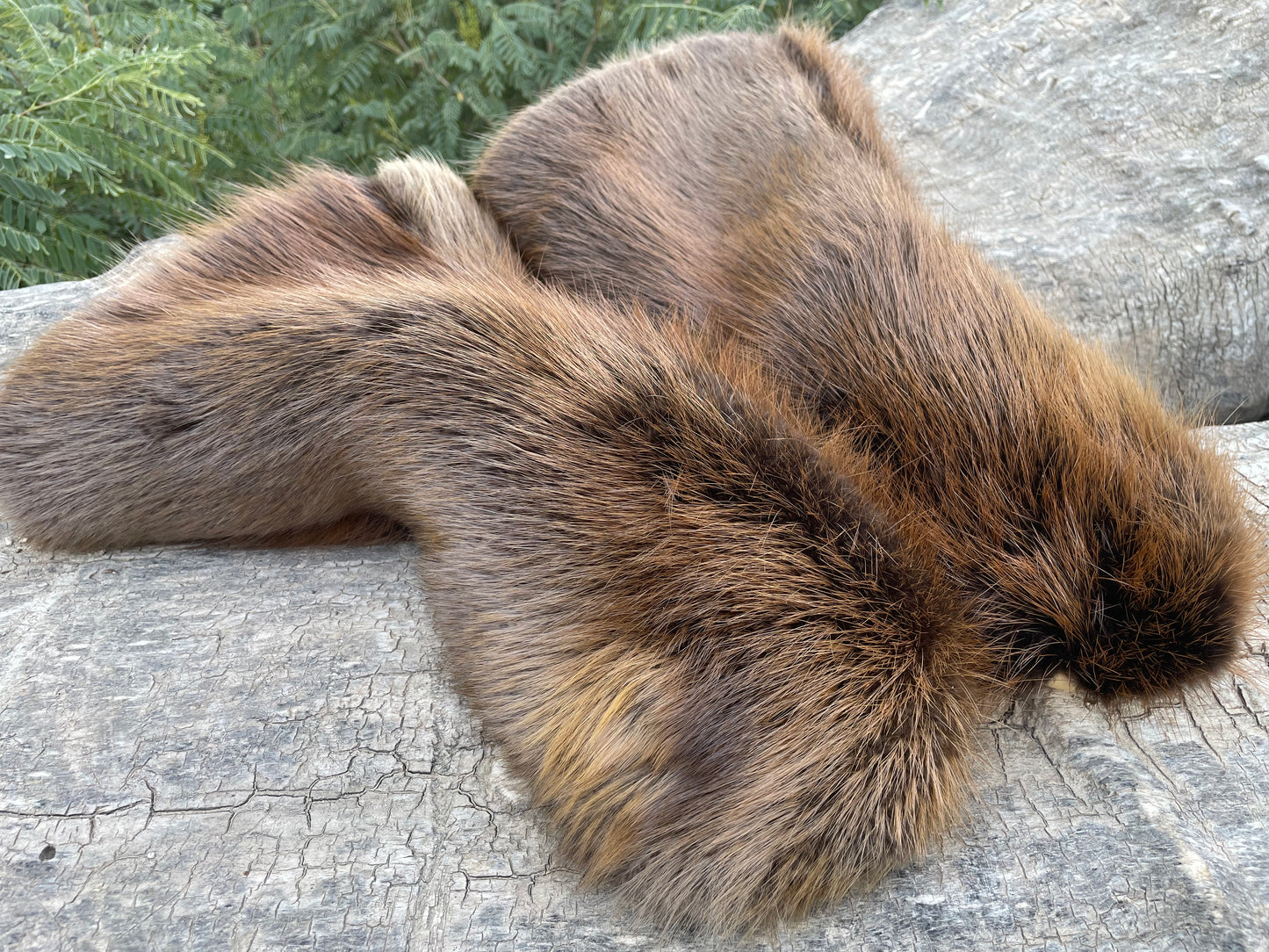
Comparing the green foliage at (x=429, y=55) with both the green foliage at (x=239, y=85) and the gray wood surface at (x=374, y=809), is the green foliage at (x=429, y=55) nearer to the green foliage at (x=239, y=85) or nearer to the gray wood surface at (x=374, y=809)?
the green foliage at (x=239, y=85)

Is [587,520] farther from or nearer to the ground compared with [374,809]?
farther from the ground

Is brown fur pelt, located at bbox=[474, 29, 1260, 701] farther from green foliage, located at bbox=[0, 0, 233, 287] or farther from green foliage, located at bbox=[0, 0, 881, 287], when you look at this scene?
green foliage, located at bbox=[0, 0, 233, 287]

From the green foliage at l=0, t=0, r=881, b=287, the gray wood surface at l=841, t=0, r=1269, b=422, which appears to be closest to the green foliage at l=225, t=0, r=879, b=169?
the green foliage at l=0, t=0, r=881, b=287

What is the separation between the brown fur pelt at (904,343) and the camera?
1399 millimetres

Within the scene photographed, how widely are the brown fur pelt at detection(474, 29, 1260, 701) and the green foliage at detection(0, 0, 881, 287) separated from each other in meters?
0.93

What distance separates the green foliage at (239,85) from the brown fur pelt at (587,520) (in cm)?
133

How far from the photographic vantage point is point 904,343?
1.57m

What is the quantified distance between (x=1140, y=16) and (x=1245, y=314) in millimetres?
1033

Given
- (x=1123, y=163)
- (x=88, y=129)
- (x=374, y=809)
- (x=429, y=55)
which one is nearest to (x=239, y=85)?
(x=429, y=55)

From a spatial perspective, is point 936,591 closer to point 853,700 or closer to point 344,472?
point 853,700

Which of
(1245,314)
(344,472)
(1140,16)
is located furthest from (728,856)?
(1140,16)

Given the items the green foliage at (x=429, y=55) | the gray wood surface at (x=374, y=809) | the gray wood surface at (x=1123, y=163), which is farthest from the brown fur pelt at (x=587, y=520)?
the green foliage at (x=429, y=55)

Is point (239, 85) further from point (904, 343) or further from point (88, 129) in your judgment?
point (904, 343)

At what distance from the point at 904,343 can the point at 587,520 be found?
606 millimetres
